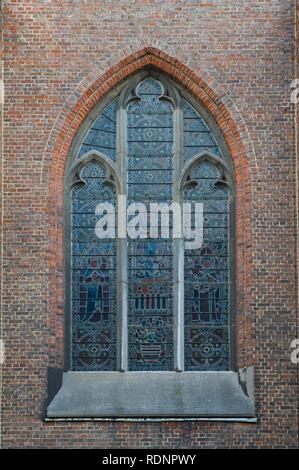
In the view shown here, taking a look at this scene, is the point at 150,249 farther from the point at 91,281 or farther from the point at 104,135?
the point at 104,135

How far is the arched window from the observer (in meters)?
16.5

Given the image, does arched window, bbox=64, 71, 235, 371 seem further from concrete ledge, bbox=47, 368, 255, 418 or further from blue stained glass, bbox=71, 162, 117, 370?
concrete ledge, bbox=47, 368, 255, 418

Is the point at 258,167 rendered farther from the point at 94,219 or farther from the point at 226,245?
the point at 94,219

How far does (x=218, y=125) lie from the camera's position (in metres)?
17.0

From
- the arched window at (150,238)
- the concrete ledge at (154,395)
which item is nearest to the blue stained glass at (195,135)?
the arched window at (150,238)

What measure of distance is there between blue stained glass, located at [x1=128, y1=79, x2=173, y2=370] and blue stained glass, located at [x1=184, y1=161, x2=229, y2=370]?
271 mm

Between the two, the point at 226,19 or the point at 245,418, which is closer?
the point at 245,418

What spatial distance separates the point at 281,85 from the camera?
55.2 feet

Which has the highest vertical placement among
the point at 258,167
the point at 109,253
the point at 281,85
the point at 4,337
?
the point at 281,85

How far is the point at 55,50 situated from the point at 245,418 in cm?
534

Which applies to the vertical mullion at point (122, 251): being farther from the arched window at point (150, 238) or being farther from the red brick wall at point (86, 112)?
the red brick wall at point (86, 112)

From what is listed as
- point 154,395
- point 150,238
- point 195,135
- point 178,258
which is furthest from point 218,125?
point 154,395

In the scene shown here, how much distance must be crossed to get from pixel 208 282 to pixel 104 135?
2.40 m

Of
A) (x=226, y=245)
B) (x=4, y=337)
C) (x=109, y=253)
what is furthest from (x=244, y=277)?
(x=4, y=337)
